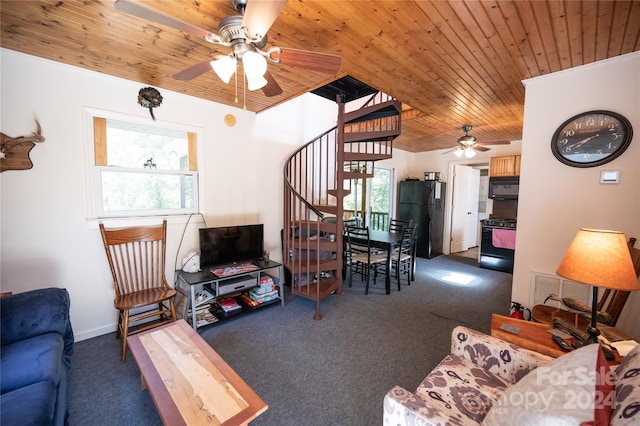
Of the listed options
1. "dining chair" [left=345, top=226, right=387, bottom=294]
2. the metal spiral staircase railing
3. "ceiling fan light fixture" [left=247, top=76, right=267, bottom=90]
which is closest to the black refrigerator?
"dining chair" [left=345, top=226, right=387, bottom=294]

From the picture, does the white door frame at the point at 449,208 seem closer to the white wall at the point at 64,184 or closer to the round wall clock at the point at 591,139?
the round wall clock at the point at 591,139

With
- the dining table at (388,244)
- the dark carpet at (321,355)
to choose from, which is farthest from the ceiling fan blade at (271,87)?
the dining table at (388,244)

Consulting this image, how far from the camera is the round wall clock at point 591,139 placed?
2.04 metres

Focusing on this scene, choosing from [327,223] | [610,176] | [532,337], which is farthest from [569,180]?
[327,223]

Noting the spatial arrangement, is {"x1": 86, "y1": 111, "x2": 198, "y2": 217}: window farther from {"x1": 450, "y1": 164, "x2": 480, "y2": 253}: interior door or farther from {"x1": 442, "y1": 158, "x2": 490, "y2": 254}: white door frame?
{"x1": 450, "y1": 164, "x2": 480, "y2": 253}: interior door

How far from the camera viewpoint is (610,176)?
2.09 metres

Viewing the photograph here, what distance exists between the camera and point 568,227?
90.0 inches

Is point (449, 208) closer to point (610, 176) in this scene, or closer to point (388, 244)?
point (388, 244)

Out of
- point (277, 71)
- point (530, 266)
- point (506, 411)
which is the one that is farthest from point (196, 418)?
point (530, 266)

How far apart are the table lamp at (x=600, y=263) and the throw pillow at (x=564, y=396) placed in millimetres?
545

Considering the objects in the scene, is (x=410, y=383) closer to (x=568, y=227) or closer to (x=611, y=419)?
(x=611, y=419)

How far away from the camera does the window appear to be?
2.43 metres

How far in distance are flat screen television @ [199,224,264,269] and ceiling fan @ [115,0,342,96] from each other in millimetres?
1585

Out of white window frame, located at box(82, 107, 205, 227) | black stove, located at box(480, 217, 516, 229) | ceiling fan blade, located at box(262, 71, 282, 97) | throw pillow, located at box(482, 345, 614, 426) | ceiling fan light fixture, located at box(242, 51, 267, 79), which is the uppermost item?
ceiling fan blade, located at box(262, 71, 282, 97)
